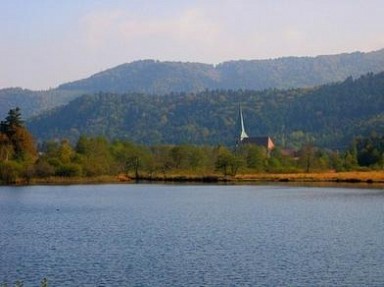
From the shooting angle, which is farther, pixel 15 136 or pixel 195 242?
pixel 15 136

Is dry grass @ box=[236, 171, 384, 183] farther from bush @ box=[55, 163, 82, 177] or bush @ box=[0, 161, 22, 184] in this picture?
bush @ box=[0, 161, 22, 184]

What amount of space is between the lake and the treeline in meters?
42.9

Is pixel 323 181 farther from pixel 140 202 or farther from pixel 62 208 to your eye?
pixel 62 208

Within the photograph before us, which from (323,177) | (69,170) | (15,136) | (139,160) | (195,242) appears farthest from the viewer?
(139,160)

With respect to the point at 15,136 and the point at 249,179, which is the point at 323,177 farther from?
the point at 15,136

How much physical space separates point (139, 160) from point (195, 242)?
296ft

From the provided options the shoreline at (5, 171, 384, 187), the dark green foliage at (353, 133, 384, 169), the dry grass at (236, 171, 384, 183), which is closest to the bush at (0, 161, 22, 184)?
the shoreline at (5, 171, 384, 187)

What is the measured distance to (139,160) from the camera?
130625 millimetres

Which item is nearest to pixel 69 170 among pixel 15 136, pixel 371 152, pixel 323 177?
pixel 15 136

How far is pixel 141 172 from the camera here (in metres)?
132

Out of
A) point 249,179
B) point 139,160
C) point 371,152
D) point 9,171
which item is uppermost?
point 371,152

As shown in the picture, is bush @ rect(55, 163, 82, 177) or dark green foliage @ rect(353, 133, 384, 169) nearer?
bush @ rect(55, 163, 82, 177)

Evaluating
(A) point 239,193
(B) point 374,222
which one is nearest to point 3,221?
(B) point 374,222

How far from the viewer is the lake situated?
3105cm
